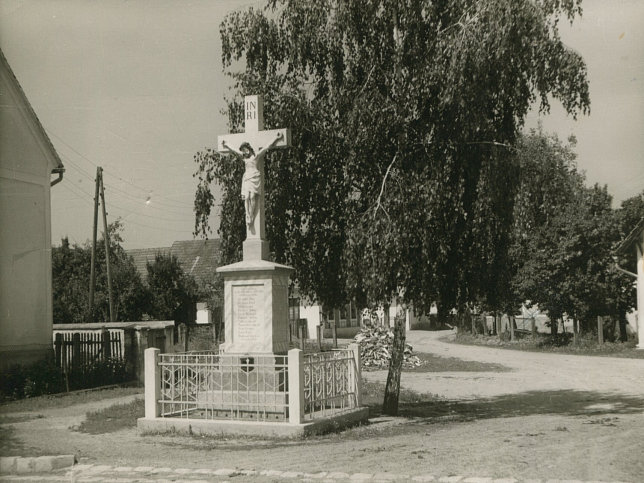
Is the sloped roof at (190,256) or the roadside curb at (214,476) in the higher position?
the sloped roof at (190,256)

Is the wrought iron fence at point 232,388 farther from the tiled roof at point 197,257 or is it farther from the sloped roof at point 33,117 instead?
the tiled roof at point 197,257

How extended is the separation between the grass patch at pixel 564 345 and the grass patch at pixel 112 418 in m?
20.5

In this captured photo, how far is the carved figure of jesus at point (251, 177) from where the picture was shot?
12.3m

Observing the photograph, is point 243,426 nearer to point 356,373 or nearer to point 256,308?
point 256,308

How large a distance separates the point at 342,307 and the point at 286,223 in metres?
1.88

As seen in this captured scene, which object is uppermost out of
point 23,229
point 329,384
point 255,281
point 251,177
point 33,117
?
point 33,117

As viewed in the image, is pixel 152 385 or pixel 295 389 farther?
pixel 152 385

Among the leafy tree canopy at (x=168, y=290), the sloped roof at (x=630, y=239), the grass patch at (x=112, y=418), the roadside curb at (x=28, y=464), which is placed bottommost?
the grass patch at (x=112, y=418)

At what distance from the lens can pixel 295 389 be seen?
34.1ft

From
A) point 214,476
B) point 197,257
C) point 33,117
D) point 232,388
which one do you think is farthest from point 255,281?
point 197,257

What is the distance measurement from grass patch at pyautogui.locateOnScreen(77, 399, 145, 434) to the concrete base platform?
3.04ft

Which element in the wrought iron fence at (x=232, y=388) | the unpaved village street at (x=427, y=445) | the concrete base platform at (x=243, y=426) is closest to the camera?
the unpaved village street at (x=427, y=445)

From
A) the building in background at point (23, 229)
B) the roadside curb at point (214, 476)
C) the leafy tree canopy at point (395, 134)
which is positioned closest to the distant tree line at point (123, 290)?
the building in background at point (23, 229)

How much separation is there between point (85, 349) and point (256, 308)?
1053 centimetres
